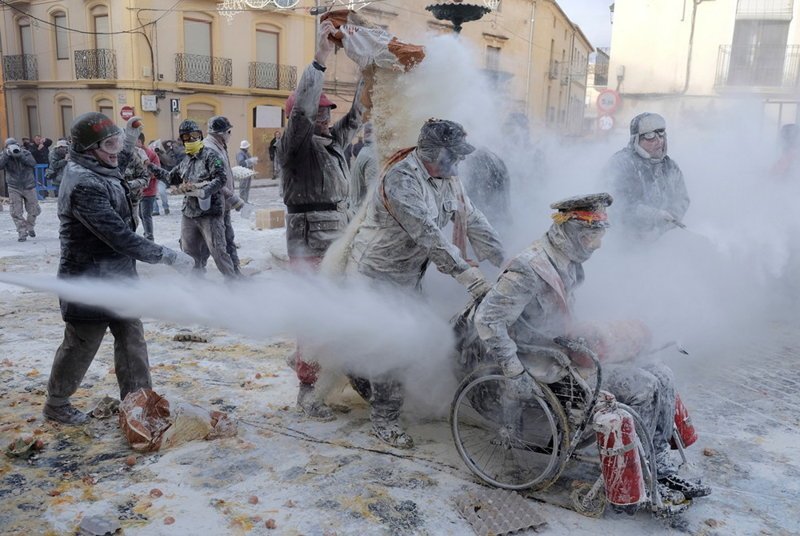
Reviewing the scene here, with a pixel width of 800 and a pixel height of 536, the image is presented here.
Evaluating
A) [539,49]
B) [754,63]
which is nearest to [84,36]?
[539,49]

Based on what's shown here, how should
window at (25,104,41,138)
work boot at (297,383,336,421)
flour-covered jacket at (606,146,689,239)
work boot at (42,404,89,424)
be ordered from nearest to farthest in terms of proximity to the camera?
work boot at (42,404,89,424), work boot at (297,383,336,421), flour-covered jacket at (606,146,689,239), window at (25,104,41,138)

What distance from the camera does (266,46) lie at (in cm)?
2752

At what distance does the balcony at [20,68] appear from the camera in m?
27.5

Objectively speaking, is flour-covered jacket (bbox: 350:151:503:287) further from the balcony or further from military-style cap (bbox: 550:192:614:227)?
the balcony

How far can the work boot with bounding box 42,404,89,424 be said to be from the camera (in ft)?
14.2

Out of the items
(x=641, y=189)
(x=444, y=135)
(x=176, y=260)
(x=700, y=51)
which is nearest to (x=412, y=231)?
(x=444, y=135)

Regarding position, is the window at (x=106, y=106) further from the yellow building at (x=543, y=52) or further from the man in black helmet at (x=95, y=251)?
the man in black helmet at (x=95, y=251)

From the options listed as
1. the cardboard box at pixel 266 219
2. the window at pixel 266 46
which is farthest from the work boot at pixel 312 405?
the window at pixel 266 46

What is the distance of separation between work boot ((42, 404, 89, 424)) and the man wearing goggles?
177 inches

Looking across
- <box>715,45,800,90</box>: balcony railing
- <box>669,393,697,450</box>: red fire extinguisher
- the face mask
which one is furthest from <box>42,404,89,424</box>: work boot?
<box>715,45,800,90</box>: balcony railing

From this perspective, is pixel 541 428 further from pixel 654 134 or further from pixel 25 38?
pixel 25 38

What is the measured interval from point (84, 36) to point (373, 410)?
2594 centimetres

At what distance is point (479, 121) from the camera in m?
5.71

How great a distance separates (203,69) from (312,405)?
23865 mm
